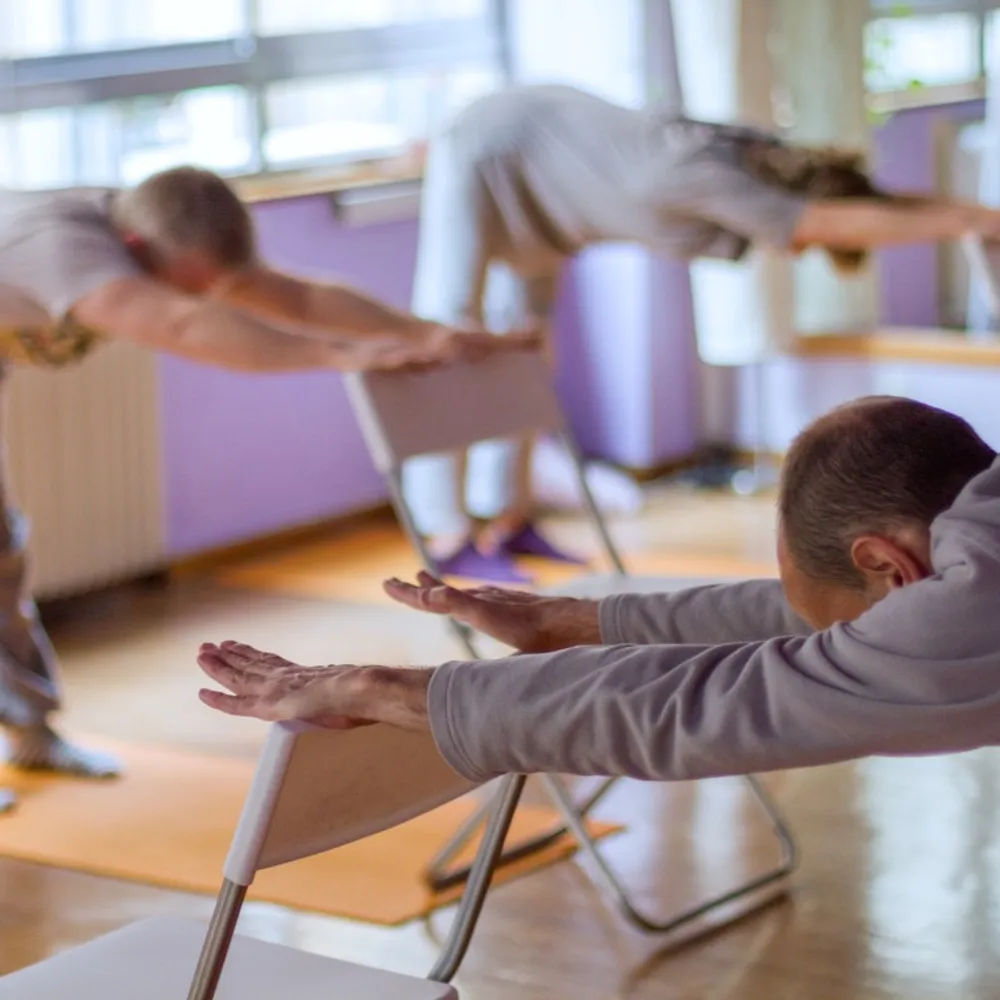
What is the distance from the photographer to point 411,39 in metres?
6.33

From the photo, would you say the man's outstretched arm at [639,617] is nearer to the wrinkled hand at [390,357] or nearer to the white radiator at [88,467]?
the wrinkled hand at [390,357]

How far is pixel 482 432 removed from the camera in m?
3.29

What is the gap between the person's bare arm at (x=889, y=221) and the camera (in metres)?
3.95

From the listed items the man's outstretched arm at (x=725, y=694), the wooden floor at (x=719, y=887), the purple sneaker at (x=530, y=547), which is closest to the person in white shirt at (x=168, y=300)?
the wooden floor at (x=719, y=887)

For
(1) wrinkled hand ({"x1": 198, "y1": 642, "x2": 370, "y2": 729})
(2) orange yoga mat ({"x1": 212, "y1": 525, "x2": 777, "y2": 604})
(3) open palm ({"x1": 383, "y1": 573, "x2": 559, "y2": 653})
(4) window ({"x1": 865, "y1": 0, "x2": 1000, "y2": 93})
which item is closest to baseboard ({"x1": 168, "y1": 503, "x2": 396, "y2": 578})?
(2) orange yoga mat ({"x1": 212, "y1": 525, "x2": 777, "y2": 604})

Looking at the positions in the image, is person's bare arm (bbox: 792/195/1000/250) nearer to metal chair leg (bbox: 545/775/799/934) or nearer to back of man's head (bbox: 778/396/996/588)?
metal chair leg (bbox: 545/775/799/934)

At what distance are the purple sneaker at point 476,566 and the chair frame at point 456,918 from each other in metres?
3.22

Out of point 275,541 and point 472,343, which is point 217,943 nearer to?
point 472,343

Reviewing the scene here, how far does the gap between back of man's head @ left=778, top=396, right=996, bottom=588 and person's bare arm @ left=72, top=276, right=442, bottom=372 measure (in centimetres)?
147

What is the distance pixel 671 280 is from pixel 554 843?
361 centimetres

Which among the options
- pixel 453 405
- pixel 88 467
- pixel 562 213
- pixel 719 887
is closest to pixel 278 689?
pixel 453 405

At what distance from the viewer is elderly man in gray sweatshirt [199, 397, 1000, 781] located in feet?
5.09

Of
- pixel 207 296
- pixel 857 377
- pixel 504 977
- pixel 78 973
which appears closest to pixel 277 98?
pixel 857 377

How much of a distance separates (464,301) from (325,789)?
3442 mm
